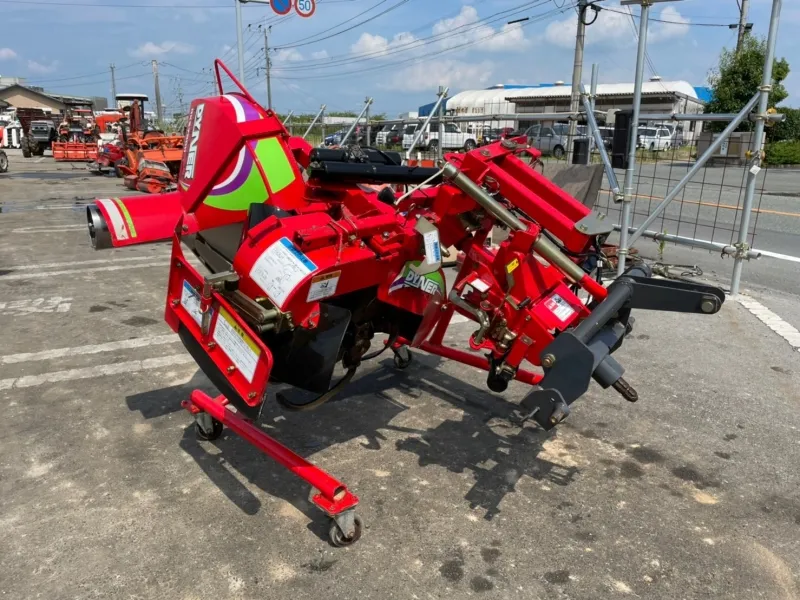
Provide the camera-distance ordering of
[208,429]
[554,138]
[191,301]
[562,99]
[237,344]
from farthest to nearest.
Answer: [562,99], [554,138], [208,429], [191,301], [237,344]

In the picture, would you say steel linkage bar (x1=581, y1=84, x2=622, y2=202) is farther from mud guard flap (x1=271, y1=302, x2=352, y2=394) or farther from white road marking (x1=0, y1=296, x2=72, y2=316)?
white road marking (x1=0, y1=296, x2=72, y2=316)

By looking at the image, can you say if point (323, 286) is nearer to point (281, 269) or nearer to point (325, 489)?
point (281, 269)

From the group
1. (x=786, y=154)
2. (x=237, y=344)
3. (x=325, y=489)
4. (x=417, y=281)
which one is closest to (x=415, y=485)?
(x=325, y=489)

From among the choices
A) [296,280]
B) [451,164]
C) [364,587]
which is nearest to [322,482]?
[364,587]

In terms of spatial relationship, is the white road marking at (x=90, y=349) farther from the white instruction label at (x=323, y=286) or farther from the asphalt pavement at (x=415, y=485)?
the white instruction label at (x=323, y=286)

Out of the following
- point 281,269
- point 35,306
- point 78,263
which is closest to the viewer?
point 281,269

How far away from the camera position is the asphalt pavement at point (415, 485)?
2.74 m

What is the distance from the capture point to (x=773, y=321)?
20.0 feet

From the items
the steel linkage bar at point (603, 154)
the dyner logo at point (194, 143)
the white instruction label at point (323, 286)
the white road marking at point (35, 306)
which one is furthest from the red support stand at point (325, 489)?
the steel linkage bar at point (603, 154)

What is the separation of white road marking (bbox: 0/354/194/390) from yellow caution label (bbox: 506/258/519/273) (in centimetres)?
311

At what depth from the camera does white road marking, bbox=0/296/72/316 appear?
638 cm

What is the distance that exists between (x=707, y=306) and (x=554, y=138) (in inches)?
282

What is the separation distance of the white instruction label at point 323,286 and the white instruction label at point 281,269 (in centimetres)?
8

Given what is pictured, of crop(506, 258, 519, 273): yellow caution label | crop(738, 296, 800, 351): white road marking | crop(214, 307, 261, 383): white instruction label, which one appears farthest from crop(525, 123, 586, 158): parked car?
crop(214, 307, 261, 383): white instruction label
